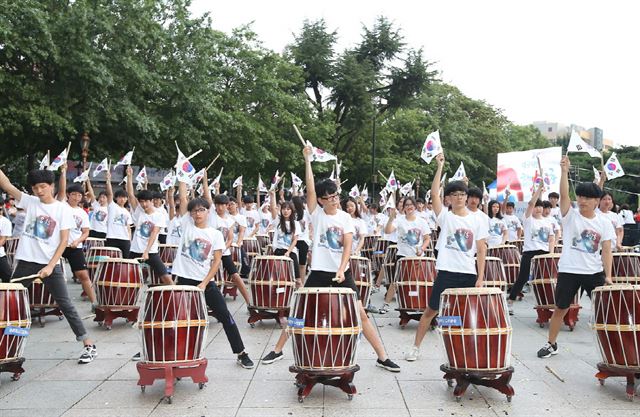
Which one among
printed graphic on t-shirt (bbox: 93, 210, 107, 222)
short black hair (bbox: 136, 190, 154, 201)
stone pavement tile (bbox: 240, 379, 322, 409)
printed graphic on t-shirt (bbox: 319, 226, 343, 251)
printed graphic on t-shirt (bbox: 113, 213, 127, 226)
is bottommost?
stone pavement tile (bbox: 240, 379, 322, 409)

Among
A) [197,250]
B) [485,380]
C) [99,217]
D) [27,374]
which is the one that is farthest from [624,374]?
[99,217]

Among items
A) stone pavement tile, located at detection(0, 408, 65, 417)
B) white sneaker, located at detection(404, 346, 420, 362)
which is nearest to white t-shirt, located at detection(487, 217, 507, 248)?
white sneaker, located at detection(404, 346, 420, 362)

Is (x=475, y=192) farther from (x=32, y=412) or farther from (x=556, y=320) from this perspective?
(x=32, y=412)

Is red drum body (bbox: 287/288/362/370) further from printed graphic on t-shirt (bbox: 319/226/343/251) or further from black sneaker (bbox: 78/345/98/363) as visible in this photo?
black sneaker (bbox: 78/345/98/363)

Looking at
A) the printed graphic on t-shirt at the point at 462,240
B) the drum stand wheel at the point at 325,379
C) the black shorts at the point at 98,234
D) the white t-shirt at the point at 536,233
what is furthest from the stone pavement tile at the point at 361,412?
the black shorts at the point at 98,234

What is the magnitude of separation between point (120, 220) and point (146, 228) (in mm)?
1092

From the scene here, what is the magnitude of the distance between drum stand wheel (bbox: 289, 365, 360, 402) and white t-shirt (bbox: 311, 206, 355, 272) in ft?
3.69

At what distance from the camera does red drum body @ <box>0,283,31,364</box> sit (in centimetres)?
607

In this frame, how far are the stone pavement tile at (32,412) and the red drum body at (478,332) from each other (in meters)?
3.50

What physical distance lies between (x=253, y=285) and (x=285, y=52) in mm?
27735

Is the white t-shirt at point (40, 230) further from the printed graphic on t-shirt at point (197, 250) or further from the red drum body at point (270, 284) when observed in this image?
the red drum body at point (270, 284)

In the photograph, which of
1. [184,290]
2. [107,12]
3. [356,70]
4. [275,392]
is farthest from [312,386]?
[356,70]

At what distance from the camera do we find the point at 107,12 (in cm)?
1869

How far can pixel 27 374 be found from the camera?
6.65 metres
